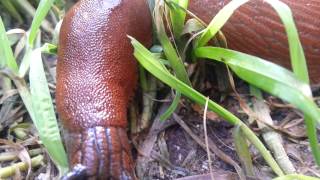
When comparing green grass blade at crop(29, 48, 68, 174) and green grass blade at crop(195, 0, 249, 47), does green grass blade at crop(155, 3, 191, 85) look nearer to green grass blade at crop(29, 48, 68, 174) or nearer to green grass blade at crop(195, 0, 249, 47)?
green grass blade at crop(195, 0, 249, 47)

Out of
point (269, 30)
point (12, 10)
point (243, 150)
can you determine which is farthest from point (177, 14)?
point (12, 10)

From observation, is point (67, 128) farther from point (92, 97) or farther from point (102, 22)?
point (102, 22)

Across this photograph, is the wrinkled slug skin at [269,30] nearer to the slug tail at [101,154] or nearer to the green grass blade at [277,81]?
the green grass blade at [277,81]

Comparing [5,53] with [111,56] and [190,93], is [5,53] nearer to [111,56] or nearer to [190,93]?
[111,56]

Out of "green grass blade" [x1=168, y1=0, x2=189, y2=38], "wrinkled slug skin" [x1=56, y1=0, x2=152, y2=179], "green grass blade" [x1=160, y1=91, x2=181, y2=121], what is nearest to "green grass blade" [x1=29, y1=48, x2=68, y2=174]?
"wrinkled slug skin" [x1=56, y1=0, x2=152, y2=179]

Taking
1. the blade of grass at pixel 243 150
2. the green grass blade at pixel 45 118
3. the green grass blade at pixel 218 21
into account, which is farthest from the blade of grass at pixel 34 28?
the blade of grass at pixel 243 150

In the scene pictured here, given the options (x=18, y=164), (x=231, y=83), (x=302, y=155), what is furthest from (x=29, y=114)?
(x=302, y=155)
